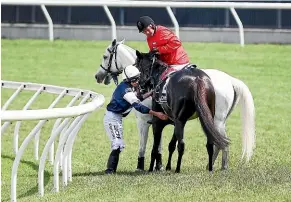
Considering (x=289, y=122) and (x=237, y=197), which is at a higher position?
(x=237, y=197)

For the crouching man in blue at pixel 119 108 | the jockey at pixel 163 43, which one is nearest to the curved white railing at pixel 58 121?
the crouching man in blue at pixel 119 108

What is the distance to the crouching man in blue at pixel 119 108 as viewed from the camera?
917cm

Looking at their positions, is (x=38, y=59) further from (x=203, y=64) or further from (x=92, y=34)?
(x=203, y=64)

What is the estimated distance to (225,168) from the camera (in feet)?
30.4

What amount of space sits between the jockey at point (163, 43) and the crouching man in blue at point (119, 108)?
0.42 metres

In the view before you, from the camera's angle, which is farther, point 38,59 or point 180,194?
point 38,59

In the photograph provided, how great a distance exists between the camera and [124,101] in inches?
374

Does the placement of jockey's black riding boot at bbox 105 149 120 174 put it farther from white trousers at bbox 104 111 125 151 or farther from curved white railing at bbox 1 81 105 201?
curved white railing at bbox 1 81 105 201

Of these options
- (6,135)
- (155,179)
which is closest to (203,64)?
(6,135)

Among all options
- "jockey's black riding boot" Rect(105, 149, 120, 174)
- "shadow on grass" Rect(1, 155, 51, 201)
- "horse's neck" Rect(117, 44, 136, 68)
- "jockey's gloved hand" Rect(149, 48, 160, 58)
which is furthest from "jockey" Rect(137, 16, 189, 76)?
"shadow on grass" Rect(1, 155, 51, 201)

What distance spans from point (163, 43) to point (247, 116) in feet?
3.57

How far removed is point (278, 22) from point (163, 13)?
2647mm

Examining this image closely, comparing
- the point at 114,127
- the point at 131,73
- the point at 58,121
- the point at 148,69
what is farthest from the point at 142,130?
the point at 58,121

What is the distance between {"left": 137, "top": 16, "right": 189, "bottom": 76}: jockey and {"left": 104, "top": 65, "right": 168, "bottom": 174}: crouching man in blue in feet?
1.39
